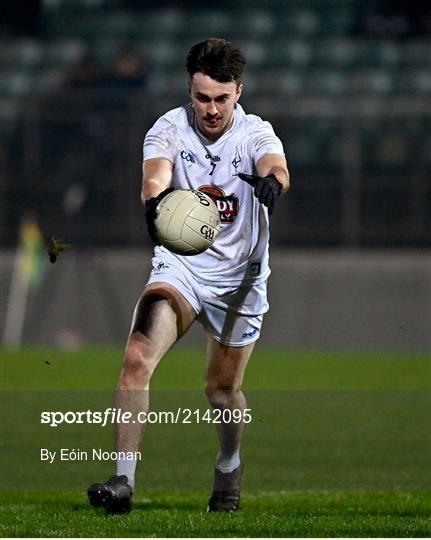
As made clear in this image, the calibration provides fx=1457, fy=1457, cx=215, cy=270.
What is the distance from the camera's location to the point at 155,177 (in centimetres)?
711

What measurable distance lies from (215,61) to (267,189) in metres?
0.82

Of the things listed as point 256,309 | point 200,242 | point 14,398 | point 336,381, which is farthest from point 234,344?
point 336,381

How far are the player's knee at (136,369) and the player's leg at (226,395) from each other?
684 millimetres

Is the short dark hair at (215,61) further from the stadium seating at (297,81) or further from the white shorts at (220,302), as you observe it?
the stadium seating at (297,81)

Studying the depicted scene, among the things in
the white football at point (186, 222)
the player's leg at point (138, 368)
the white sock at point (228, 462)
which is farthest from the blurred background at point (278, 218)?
the white football at point (186, 222)

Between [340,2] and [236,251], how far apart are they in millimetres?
14287

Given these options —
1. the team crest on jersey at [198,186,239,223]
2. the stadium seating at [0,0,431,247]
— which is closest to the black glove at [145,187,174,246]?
the team crest on jersey at [198,186,239,223]

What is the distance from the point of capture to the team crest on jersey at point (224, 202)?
289 inches

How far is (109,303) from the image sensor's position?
60.8ft

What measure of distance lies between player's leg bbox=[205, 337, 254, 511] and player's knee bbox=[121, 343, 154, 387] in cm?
68

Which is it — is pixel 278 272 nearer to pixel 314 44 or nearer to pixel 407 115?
pixel 407 115

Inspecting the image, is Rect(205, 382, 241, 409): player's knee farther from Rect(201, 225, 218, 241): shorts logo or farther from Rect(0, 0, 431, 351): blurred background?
Rect(0, 0, 431, 351): blurred background

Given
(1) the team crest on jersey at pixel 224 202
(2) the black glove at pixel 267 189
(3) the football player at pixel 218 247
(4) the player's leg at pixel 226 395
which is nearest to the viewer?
(2) the black glove at pixel 267 189

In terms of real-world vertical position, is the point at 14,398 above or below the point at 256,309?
below
